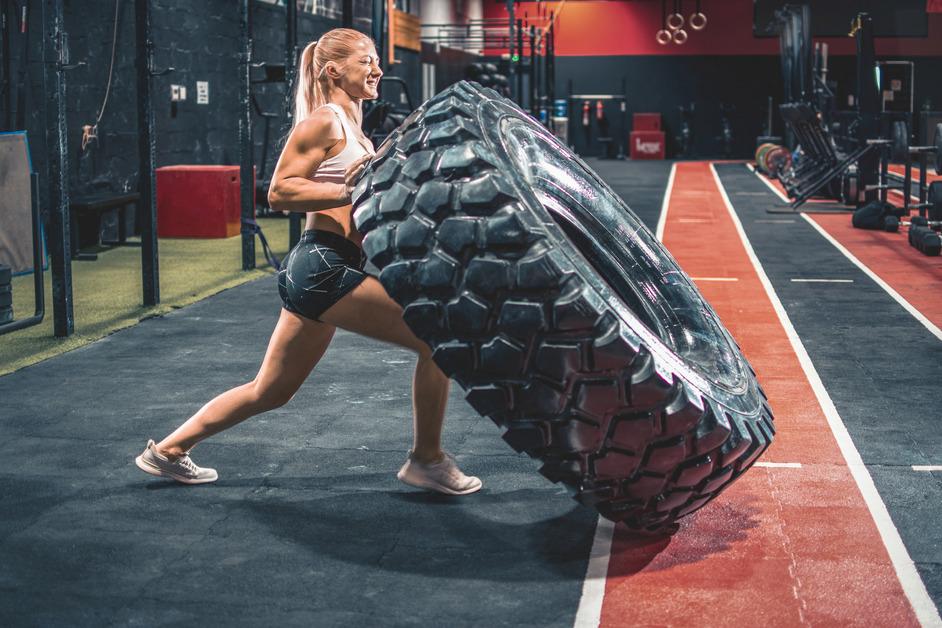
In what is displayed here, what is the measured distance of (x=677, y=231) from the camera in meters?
12.7

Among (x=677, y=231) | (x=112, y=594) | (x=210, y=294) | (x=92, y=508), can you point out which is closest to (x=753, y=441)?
(x=112, y=594)

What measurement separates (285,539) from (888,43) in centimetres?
3085

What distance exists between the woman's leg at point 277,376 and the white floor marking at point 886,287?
14.4 ft

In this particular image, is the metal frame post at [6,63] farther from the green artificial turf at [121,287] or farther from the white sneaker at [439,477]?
the white sneaker at [439,477]

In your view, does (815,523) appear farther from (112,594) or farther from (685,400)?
(112,594)

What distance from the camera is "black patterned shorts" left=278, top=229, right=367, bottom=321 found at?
11.1ft

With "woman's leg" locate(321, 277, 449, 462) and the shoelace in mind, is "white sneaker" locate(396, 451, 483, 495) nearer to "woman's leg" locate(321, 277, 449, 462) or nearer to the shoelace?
"woman's leg" locate(321, 277, 449, 462)

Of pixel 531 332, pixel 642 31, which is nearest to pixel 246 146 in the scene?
pixel 531 332

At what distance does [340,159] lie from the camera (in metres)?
3.47

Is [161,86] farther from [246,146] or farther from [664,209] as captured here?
[664,209]

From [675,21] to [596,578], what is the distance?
29.5 metres

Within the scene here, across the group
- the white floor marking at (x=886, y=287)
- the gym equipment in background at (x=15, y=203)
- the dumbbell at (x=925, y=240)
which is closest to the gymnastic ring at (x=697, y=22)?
the white floor marking at (x=886, y=287)

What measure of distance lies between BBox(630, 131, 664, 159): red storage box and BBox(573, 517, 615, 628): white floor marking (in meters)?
27.7

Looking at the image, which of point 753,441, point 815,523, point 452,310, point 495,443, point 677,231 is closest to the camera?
point 452,310
